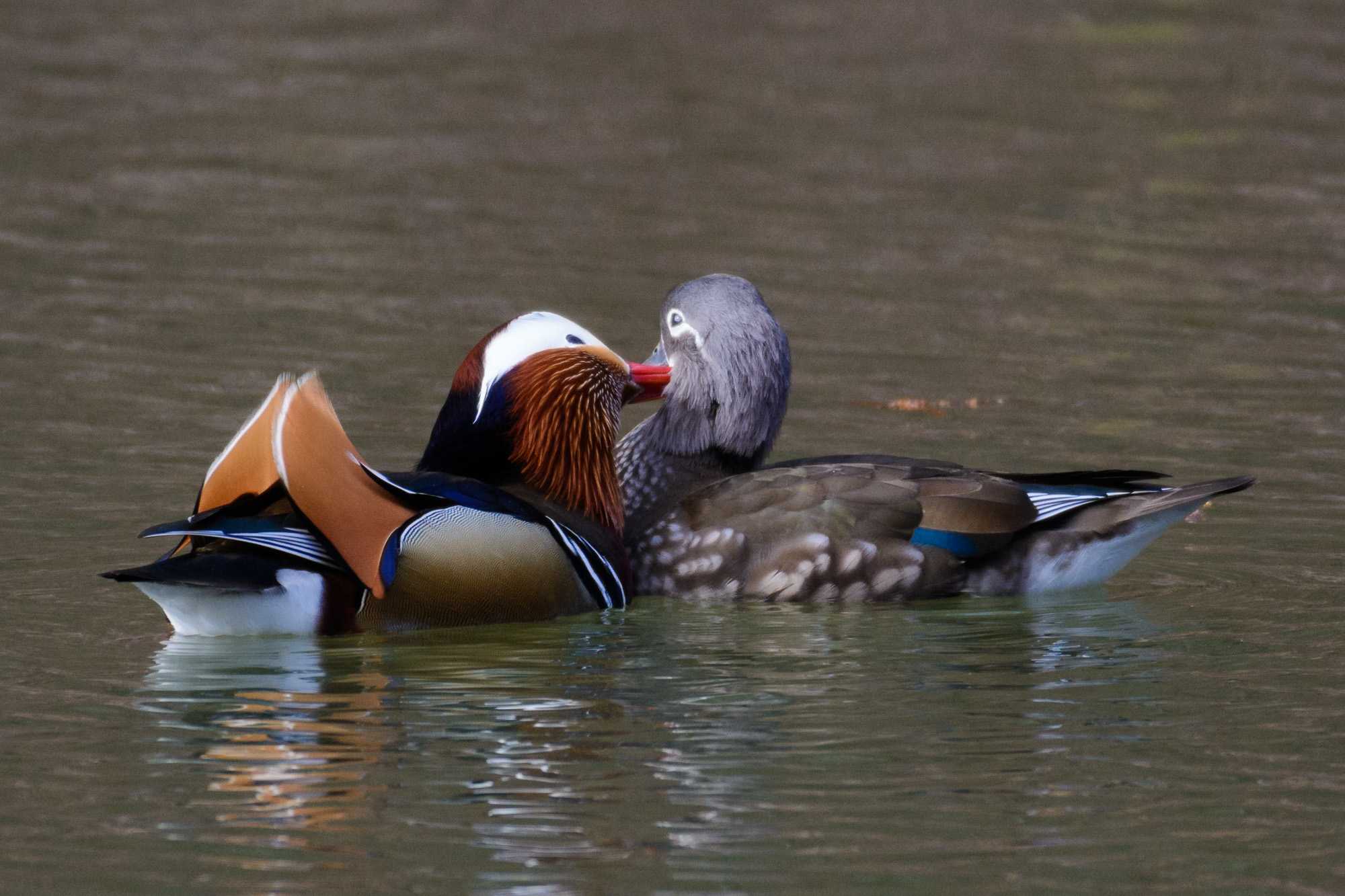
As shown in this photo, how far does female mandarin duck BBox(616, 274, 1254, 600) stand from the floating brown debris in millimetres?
2111

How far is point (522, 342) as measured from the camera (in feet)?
25.4

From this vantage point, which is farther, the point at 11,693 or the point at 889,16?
the point at 889,16

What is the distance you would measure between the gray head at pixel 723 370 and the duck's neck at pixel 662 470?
0.01 m

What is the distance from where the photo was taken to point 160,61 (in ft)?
57.1

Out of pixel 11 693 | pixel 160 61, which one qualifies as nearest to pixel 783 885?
pixel 11 693

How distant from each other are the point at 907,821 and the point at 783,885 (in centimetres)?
52

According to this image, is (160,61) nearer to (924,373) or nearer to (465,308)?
(465,308)

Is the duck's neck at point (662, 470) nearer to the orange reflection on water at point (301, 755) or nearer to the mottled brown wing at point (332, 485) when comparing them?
the mottled brown wing at point (332, 485)

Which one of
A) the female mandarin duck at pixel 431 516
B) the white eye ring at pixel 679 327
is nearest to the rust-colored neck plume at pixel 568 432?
the female mandarin duck at pixel 431 516

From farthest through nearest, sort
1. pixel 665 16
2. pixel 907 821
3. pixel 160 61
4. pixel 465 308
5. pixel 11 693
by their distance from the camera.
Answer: pixel 665 16
pixel 160 61
pixel 465 308
pixel 11 693
pixel 907 821

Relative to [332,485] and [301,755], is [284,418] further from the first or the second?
[301,755]

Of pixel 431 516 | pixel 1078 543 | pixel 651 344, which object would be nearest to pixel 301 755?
pixel 431 516

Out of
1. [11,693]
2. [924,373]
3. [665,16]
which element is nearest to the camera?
[11,693]

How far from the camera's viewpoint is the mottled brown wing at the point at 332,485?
6.59 metres
